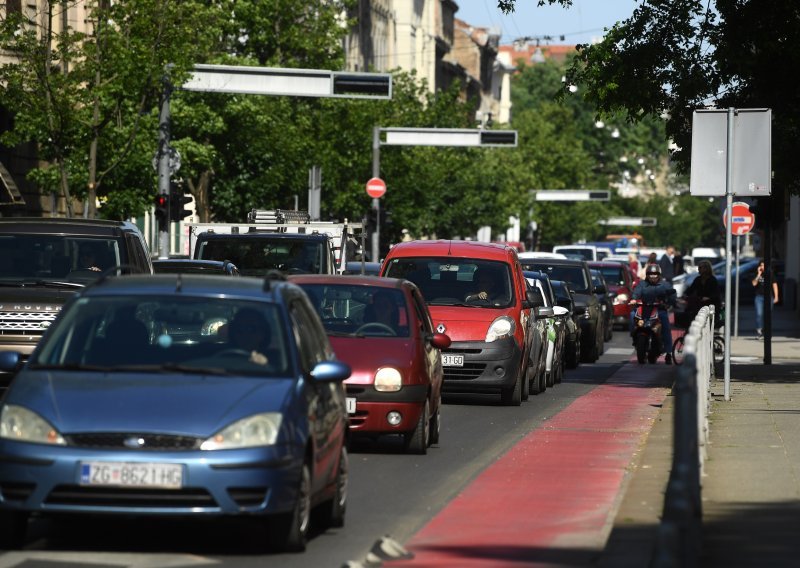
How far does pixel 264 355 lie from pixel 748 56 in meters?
14.8

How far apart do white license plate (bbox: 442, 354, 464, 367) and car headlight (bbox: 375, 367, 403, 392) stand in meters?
5.64

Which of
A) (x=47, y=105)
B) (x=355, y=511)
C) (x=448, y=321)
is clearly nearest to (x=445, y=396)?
(x=448, y=321)

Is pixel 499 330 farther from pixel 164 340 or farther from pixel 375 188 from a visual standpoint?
pixel 375 188

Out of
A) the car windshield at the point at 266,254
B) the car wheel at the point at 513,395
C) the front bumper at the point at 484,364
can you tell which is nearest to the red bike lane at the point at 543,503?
the front bumper at the point at 484,364

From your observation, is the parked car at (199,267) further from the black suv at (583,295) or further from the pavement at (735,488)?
the black suv at (583,295)

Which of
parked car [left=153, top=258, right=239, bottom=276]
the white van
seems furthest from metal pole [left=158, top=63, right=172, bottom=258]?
the white van

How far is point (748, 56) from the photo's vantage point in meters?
23.4

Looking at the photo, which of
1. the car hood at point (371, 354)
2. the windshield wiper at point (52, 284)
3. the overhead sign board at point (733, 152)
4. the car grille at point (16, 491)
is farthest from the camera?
the overhead sign board at point (733, 152)

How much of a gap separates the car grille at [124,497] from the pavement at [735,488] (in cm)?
200

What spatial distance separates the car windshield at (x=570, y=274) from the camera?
34.4 metres

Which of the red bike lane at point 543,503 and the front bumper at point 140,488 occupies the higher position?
the front bumper at point 140,488

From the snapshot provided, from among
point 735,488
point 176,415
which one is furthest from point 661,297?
point 176,415

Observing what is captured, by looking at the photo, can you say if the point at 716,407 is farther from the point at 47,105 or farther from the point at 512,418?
the point at 47,105

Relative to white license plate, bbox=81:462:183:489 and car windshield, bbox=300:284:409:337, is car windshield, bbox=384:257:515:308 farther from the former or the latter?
white license plate, bbox=81:462:183:489
